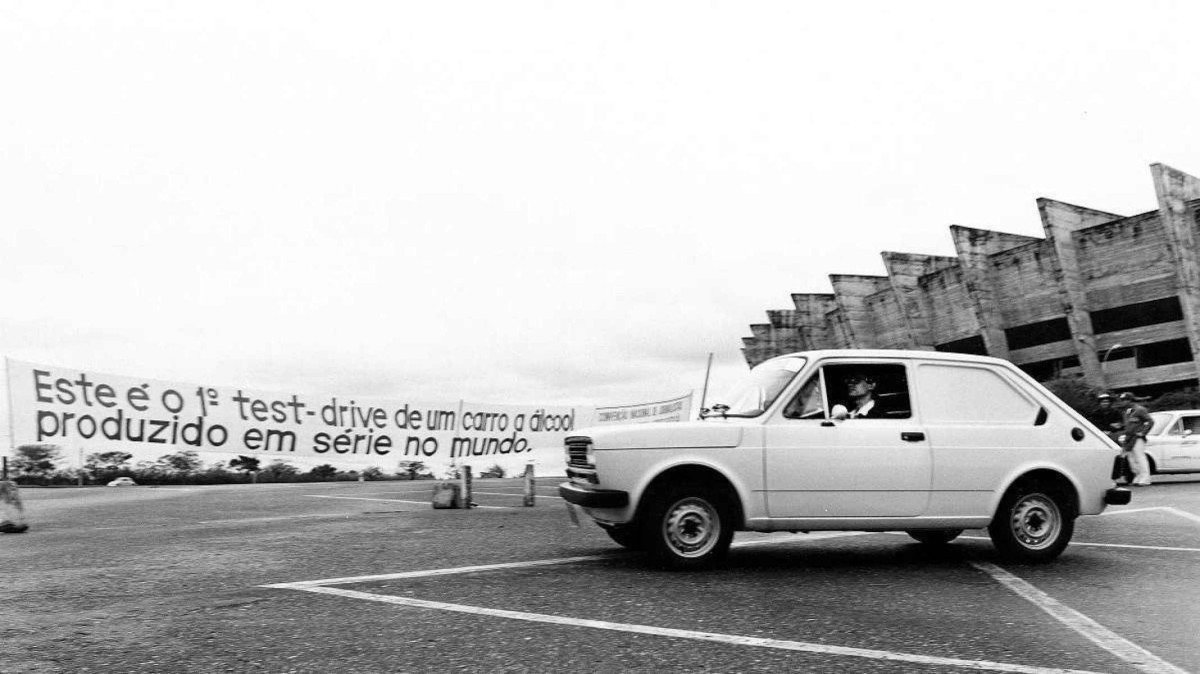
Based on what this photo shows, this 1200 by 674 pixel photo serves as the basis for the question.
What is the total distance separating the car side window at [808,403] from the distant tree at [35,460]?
13446mm

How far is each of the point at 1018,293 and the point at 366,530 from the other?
54.8 meters

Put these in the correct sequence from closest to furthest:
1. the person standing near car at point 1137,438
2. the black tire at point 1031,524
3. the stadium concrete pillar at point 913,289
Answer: the black tire at point 1031,524
the person standing near car at point 1137,438
the stadium concrete pillar at point 913,289

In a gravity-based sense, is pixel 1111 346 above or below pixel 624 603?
above

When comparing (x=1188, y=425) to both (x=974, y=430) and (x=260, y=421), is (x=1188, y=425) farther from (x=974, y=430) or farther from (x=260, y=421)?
(x=260, y=421)

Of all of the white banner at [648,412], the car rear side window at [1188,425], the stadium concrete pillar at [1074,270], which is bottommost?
the car rear side window at [1188,425]

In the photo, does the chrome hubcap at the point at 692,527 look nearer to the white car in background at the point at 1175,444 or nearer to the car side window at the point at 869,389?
the car side window at the point at 869,389

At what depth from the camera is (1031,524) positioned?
7.63 m

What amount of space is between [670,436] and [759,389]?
103 centimetres

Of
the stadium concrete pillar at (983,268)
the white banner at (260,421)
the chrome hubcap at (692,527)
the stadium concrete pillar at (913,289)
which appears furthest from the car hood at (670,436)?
the stadium concrete pillar at (913,289)

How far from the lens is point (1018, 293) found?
57094 millimetres

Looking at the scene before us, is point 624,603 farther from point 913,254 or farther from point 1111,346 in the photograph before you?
point 913,254

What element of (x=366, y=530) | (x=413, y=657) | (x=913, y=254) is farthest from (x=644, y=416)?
(x=913, y=254)

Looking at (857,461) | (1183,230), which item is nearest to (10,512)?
(857,461)

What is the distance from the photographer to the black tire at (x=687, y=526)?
22.9 ft
